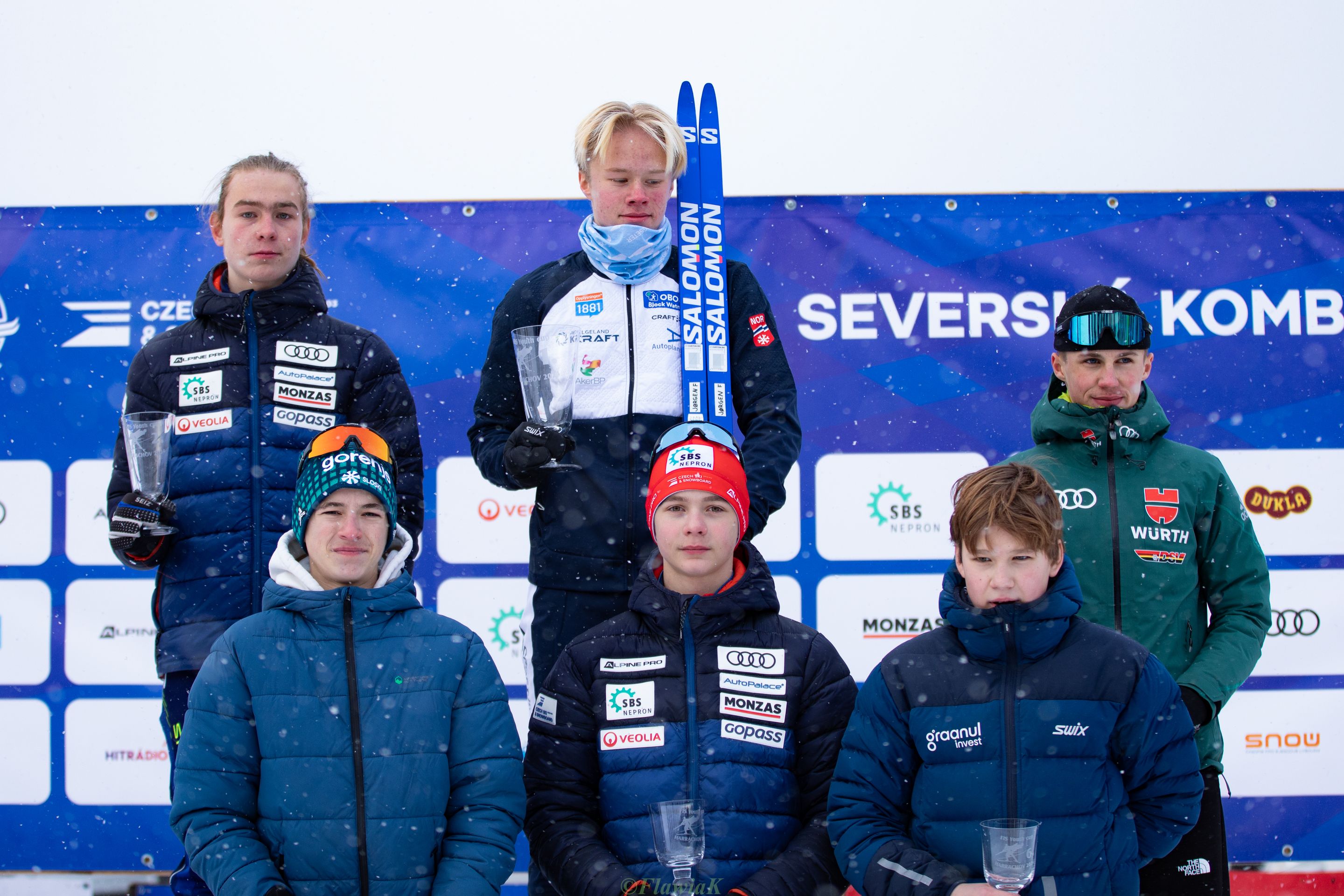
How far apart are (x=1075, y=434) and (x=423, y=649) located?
1.52 m

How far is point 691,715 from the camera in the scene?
77.0 inches

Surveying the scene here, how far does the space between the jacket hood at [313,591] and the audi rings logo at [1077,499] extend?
4.69 feet

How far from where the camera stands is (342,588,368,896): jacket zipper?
71.7 inches

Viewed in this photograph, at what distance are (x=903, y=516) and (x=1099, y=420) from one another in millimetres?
1346

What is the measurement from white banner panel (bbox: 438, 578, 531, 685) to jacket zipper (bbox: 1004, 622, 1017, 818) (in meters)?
2.12

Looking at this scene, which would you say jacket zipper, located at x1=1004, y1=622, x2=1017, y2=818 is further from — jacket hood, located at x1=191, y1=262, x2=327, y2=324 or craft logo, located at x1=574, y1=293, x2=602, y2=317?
jacket hood, located at x1=191, y1=262, x2=327, y2=324

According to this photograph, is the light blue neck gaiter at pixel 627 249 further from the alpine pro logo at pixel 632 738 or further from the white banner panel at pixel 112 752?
the white banner panel at pixel 112 752

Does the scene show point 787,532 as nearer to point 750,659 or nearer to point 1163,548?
point 1163,548

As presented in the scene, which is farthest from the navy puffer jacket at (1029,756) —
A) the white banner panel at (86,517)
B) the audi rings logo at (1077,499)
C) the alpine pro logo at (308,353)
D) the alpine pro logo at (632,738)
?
the white banner panel at (86,517)

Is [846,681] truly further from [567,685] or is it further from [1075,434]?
[1075,434]

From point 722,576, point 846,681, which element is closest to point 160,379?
point 722,576

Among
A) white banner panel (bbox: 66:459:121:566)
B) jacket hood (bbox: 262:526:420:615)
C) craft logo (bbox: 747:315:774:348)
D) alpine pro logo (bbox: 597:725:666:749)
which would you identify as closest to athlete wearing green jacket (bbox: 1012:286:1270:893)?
craft logo (bbox: 747:315:774:348)

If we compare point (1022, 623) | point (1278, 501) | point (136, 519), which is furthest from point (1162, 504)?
point (136, 519)

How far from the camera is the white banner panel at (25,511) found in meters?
3.65
